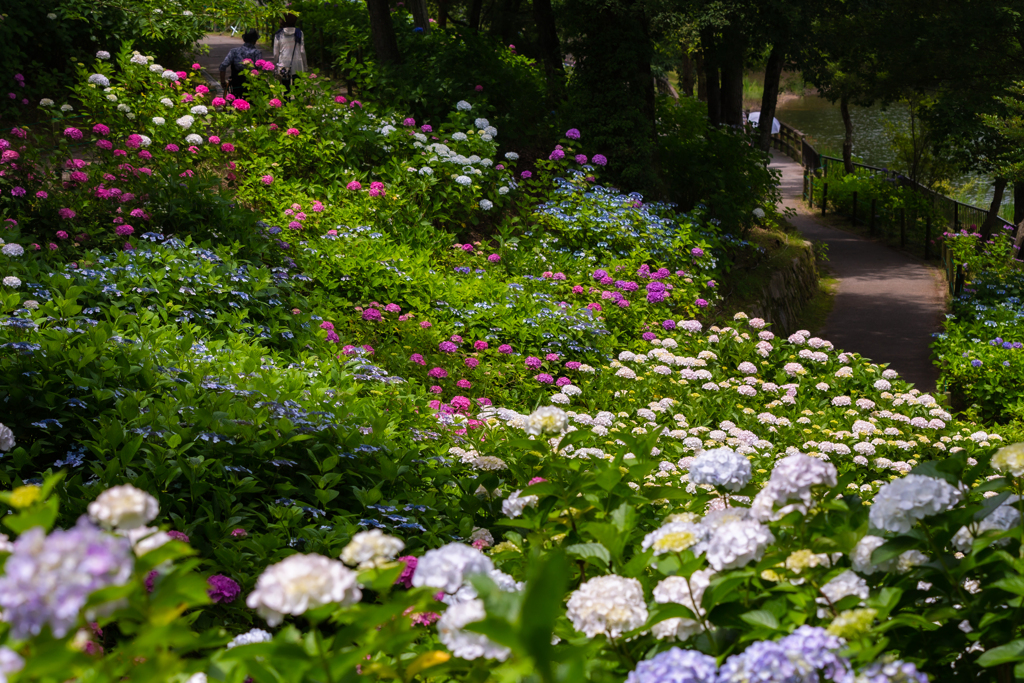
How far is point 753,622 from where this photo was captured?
1400 millimetres

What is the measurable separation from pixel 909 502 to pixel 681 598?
1.44ft

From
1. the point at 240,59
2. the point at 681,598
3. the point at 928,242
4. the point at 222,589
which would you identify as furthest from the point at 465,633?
the point at 928,242

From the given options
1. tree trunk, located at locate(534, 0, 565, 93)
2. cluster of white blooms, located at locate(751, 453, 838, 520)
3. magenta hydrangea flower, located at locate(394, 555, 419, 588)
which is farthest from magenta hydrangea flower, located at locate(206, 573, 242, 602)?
tree trunk, located at locate(534, 0, 565, 93)

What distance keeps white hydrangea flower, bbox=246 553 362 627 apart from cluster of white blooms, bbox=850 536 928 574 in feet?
3.18

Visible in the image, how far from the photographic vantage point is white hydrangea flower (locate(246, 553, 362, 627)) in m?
1.05

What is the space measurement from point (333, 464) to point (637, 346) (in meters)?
3.98

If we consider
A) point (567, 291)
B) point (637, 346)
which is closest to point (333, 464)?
point (637, 346)

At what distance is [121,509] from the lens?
43.5 inches

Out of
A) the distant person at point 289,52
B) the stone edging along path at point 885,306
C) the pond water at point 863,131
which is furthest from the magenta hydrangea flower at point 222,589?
the pond water at point 863,131

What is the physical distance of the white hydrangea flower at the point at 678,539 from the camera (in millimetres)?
1485

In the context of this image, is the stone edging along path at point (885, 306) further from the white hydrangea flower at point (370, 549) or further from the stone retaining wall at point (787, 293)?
the white hydrangea flower at point (370, 549)

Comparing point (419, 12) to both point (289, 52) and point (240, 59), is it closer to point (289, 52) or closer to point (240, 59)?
point (289, 52)

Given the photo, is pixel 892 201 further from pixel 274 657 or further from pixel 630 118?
pixel 274 657

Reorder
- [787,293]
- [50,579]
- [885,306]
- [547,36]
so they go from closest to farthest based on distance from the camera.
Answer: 1. [50,579]
2. [787,293]
3. [547,36]
4. [885,306]
